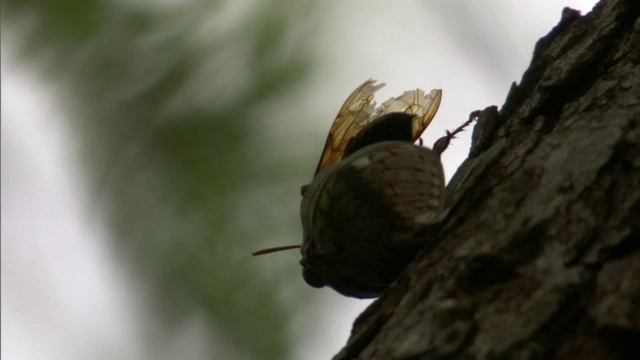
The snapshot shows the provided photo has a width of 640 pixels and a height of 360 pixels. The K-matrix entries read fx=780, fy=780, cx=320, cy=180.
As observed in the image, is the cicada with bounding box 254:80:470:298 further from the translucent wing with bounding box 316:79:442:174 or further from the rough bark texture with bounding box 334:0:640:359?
the translucent wing with bounding box 316:79:442:174

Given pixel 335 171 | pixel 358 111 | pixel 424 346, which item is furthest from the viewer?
pixel 358 111

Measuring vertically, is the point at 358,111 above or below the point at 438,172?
above

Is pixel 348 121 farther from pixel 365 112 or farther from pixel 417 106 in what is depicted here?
pixel 417 106

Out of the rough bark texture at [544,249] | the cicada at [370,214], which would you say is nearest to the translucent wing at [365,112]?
the cicada at [370,214]

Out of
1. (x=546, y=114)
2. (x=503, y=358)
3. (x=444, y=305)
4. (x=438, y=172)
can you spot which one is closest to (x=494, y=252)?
(x=444, y=305)

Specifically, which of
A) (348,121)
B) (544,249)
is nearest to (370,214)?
(544,249)

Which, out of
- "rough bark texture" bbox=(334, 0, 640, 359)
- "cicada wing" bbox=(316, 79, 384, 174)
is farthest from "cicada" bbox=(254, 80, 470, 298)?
"cicada wing" bbox=(316, 79, 384, 174)

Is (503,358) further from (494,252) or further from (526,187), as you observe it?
(526,187)

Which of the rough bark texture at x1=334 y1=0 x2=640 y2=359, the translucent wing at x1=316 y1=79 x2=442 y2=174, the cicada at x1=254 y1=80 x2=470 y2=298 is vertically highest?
the translucent wing at x1=316 y1=79 x2=442 y2=174
